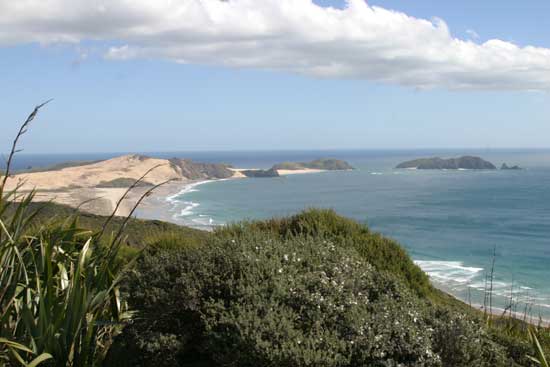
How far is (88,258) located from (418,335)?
8.92ft

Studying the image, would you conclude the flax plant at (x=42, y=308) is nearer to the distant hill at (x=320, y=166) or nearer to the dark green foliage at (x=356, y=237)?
the dark green foliage at (x=356, y=237)

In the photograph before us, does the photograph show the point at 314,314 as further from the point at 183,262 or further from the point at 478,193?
the point at 478,193

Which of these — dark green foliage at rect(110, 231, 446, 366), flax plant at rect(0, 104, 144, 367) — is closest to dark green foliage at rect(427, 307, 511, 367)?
dark green foliage at rect(110, 231, 446, 366)

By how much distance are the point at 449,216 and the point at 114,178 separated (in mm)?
60854

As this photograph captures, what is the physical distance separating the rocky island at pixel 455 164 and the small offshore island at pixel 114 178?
32.3 meters

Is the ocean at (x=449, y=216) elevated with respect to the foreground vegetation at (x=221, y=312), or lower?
lower

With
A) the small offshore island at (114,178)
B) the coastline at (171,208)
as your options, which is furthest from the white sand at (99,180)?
the coastline at (171,208)

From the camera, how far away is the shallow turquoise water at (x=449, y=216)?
1457 inches

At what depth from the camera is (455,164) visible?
171 m

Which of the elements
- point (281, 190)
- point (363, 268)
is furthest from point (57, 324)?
point (281, 190)

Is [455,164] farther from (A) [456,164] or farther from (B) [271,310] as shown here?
(B) [271,310]

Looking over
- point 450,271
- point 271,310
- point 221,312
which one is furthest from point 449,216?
point 271,310

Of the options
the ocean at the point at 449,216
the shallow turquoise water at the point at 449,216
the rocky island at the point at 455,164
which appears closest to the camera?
the ocean at the point at 449,216

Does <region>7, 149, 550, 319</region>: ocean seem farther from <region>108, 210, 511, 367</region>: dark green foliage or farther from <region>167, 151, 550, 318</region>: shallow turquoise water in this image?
<region>108, 210, 511, 367</region>: dark green foliage
